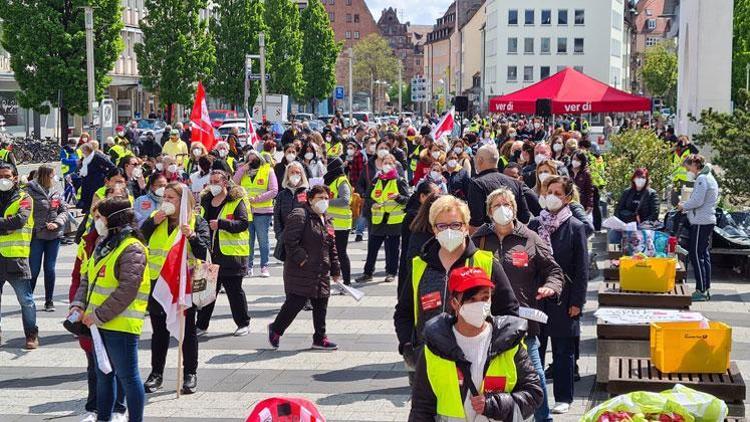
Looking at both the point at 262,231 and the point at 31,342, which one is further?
the point at 262,231

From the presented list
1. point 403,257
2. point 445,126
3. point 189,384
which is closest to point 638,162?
point 445,126

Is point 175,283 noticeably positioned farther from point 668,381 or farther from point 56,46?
point 56,46

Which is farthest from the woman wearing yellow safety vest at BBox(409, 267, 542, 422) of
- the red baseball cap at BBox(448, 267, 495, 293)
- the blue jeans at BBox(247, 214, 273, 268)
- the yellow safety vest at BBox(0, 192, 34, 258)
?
the blue jeans at BBox(247, 214, 273, 268)

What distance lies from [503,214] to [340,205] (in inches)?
318

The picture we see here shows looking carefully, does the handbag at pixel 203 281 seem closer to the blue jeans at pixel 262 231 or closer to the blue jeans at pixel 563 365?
the blue jeans at pixel 563 365

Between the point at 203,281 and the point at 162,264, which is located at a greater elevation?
the point at 162,264

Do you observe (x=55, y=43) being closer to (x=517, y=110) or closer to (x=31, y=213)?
(x=517, y=110)

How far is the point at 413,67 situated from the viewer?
197 meters

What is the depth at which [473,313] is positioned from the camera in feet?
17.6

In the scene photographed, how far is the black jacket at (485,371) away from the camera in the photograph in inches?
213

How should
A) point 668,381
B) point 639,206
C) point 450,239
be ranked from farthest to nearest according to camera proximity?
1. point 639,206
2. point 668,381
3. point 450,239

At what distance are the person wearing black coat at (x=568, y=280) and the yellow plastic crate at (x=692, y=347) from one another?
0.93 meters

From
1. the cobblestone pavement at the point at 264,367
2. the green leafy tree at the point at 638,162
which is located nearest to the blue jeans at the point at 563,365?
the cobblestone pavement at the point at 264,367

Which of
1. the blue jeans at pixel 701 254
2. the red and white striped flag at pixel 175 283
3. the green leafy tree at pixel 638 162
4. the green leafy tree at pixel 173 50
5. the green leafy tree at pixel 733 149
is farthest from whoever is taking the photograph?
the green leafy tree at pixel 173 50
